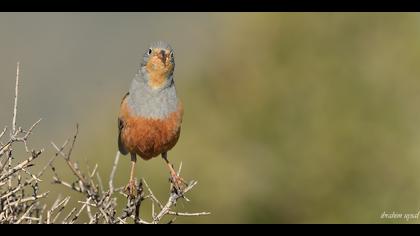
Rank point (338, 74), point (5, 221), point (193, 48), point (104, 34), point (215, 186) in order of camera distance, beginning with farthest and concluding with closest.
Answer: point (104, 34)
point (193, 48)
point (338, 74)
point (215, 186)
point (5, 221)

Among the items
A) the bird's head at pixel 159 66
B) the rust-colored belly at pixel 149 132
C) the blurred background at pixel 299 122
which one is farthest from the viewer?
the blurred background at pixel 299 122

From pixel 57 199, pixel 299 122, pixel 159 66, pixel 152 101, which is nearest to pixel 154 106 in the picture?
pixel 152 101

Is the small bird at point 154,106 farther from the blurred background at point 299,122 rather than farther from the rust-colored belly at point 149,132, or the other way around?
the blurred background at point 299,122

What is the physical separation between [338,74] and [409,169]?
7.49 ft

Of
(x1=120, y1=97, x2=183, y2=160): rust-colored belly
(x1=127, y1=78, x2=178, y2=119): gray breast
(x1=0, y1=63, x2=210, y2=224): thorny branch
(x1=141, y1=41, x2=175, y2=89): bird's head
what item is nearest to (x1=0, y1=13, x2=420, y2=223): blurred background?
(x1=120, y1=97, x2=183, y2=160): rust-colored belly

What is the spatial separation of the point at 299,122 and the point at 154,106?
9.21 m

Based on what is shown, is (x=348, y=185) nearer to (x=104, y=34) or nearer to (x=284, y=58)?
(x=284, y=58)

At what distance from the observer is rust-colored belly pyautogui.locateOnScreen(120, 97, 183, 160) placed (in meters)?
6.39

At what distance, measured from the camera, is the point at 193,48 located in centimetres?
1711

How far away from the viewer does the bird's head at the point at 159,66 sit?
6266 millimetres

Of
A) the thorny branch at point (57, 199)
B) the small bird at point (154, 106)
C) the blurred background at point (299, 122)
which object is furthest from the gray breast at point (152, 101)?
the blurred background at point (299, 122)

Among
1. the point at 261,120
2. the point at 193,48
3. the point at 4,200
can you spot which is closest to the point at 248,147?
the point at 261,120

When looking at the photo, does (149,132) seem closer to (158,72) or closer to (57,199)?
(158,72)

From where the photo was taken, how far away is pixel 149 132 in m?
6.41
